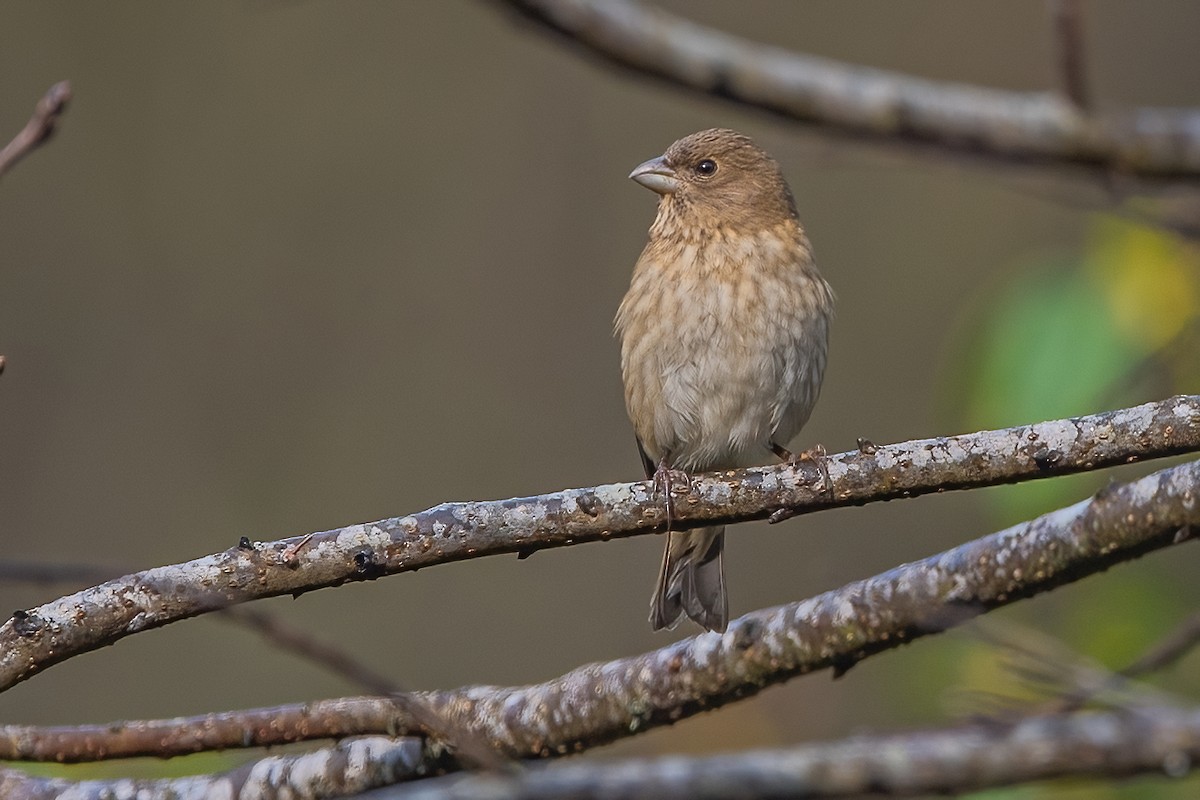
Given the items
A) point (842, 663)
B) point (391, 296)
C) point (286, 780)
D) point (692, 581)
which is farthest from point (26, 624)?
point (391, 296)

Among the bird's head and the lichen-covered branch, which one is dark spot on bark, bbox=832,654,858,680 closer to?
the lichen-covered branch

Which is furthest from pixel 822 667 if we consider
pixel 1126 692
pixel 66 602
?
pixel 66 602

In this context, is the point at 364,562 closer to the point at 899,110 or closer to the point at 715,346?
the point at 899,110

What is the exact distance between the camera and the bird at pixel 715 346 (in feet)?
15.8

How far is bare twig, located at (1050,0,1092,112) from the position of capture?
9.47 ft

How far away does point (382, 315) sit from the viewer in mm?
9188

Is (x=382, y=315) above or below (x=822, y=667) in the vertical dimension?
above

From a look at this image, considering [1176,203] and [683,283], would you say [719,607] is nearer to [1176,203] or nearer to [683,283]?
[683,283]

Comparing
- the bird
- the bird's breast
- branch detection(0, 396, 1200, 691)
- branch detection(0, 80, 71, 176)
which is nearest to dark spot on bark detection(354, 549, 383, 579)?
branch detection(0, 396, 1200, 691)

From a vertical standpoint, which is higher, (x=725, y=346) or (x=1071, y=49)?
(x=1071, y=49)

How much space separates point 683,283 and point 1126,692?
8.63 feet

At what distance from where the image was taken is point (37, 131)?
2436 mm

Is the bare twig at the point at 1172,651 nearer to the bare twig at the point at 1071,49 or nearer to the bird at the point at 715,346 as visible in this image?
the bare twig at the point at 1071,49

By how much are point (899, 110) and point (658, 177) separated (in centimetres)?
223
